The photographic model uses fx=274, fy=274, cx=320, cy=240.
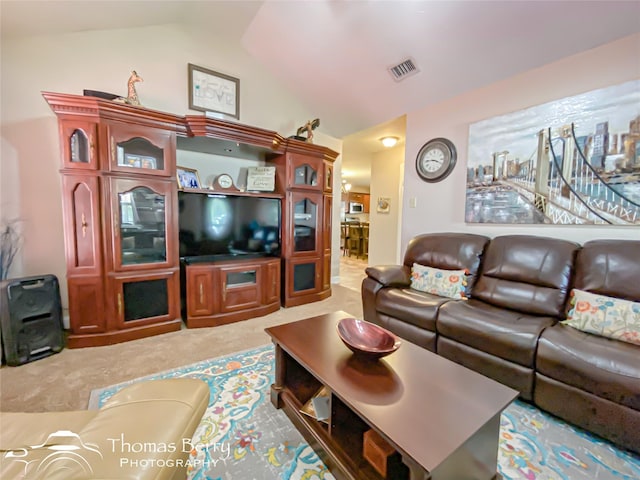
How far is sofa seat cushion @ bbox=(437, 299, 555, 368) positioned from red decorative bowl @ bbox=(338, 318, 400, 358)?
2.46 feet

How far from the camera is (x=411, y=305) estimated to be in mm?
2180

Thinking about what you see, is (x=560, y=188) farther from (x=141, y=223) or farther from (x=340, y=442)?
(x=141, y=223)

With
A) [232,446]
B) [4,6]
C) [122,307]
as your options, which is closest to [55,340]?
[122,307]

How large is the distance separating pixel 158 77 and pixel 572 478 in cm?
422

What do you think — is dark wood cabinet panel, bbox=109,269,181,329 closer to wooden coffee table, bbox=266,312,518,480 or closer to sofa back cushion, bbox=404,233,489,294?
wooden coffee table, bbox=266,312,518,480

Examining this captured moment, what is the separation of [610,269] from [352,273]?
4016 millimetres

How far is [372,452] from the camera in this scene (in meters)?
1.07

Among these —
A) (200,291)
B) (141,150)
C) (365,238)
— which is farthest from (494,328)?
(365,238)

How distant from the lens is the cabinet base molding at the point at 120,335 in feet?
7.39

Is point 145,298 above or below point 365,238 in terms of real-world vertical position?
below

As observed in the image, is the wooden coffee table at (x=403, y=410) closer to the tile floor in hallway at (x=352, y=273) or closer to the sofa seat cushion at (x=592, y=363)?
the sofa seat cushion at (x=592, y=363)

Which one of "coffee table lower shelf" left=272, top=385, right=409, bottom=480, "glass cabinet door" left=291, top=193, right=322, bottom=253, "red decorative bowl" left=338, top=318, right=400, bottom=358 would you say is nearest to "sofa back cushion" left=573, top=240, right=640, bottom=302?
"red decorative bowl" left=338, top=318, right=400, bottom=358

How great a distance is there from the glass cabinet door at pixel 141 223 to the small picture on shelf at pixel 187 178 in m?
0.29

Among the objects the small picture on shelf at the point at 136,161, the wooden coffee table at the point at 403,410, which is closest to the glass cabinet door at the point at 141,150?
the small picture on shelf at the point at 136,161
